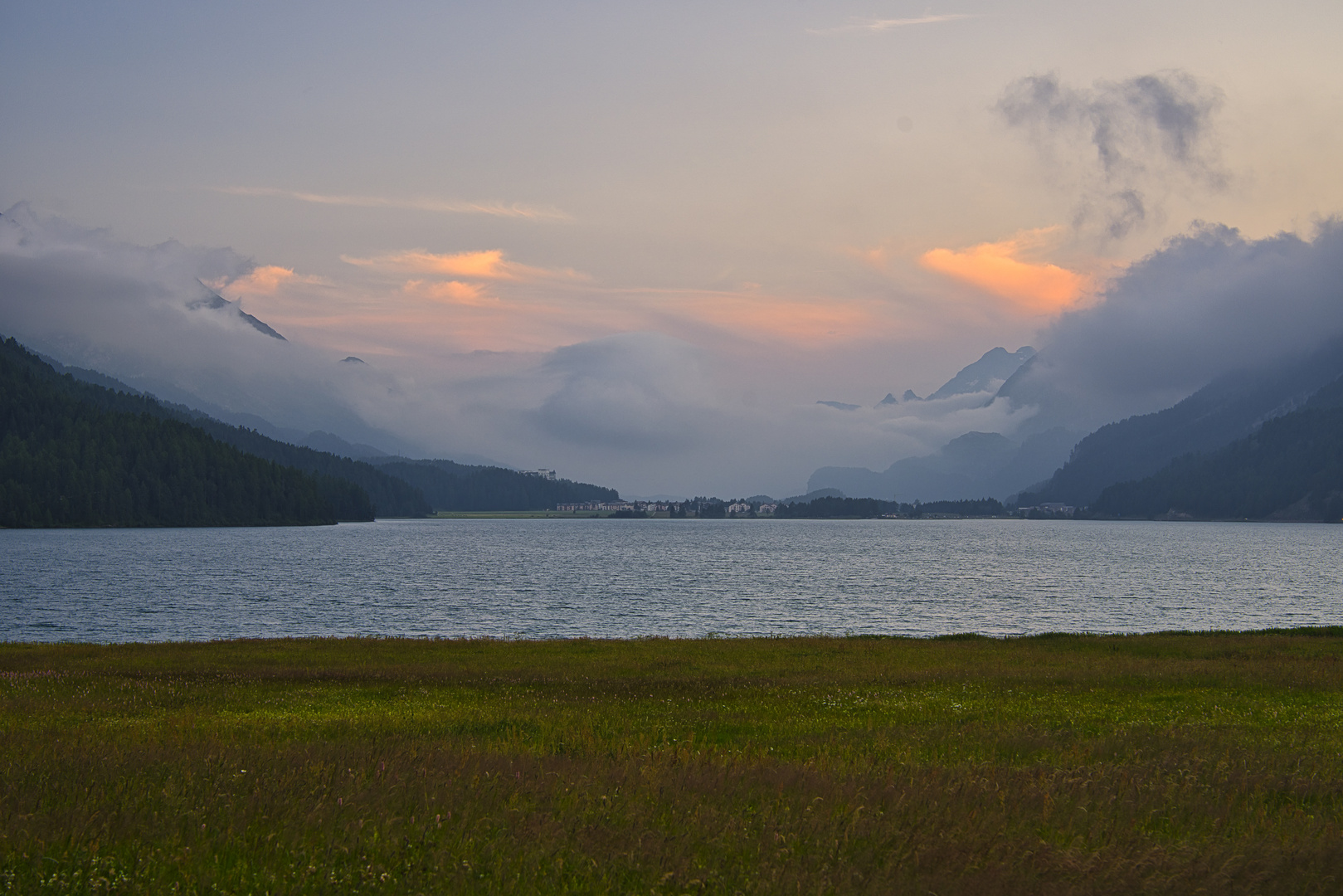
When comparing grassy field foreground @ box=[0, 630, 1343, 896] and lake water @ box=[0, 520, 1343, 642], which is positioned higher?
grassy field foreground @ box=[0, 630, 1343, 896]

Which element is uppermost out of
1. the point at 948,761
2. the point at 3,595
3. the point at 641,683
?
the point at 948,761

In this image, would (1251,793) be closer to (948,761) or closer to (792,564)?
(948,761)

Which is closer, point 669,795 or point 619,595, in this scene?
point 669,795

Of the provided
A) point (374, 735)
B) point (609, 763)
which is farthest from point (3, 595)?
point (609, 763)

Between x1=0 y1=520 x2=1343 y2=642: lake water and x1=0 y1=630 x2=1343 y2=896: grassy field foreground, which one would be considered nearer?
x1=0 y1=630 x2=1343 y2=896: grassy field foreground

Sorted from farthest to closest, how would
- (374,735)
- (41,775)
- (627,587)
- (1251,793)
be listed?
(627,587)
(374,735)
(1251,793)
(41,775)

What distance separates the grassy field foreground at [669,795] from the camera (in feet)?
32.6

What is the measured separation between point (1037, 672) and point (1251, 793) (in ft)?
77.2

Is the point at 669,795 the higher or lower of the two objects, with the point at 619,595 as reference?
higher

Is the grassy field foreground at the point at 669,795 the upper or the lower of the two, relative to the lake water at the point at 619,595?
upper

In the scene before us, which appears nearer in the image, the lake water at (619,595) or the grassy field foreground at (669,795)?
the grassy field foreground at (669,795)

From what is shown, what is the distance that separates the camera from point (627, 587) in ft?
360

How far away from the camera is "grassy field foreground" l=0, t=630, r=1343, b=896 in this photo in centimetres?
995

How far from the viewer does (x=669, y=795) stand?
42.3 ft
